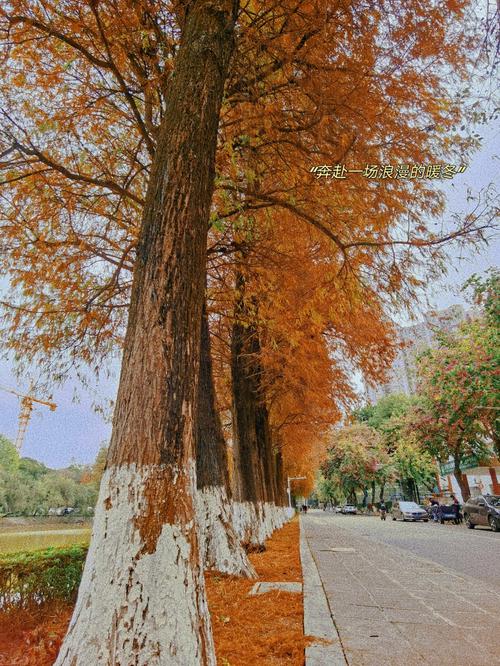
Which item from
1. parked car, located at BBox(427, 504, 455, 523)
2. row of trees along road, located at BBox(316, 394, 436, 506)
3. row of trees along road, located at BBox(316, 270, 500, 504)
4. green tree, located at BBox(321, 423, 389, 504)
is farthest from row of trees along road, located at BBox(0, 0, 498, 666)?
green tree, located at BBox(321, 423, 389, 504)

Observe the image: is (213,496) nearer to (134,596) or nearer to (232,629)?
(232,629)

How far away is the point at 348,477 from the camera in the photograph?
5194cm

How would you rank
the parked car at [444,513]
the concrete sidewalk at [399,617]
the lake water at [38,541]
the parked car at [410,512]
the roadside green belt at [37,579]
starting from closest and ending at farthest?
the concrete sidewalk at [399,617]
the roadside green belt at [37,579]
the lake water at [38,541]
the parked car at [444,513]
the parked car at [410,512]

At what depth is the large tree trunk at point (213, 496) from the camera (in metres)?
6.01

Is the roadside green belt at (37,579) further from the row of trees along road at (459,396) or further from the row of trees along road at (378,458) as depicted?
the row of trees along road at (378,458)

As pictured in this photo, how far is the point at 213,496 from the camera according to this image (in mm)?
6320

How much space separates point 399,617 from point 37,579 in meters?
3.78

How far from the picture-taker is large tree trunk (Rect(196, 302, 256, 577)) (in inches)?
237

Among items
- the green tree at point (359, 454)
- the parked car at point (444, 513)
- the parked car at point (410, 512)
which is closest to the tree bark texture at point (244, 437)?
the parked car at point (444, 513)

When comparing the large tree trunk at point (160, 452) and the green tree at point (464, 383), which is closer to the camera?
the large tree trunk at point (160, 452)

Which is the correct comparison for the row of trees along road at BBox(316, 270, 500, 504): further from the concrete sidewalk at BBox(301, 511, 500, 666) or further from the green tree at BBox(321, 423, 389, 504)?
the concrete sidewalk at BBox(301, 511, 500, 666)

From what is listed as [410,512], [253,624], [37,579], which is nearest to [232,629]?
[253,624]

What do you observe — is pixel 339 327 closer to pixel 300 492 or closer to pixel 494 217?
pixel 494 217

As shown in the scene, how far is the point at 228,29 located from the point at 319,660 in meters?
5.40
